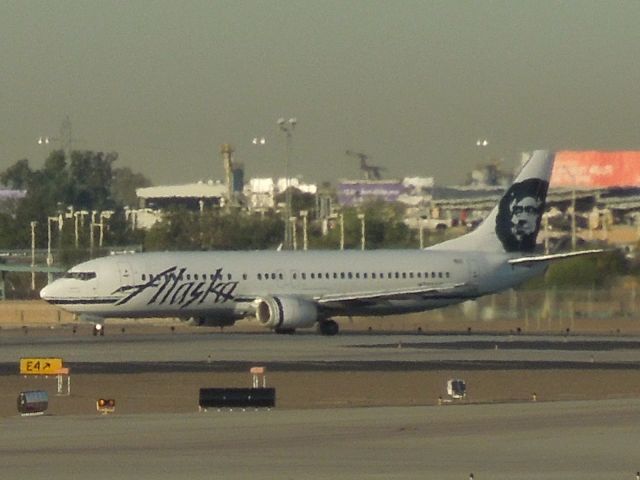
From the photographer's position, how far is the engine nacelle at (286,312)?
2867 inches

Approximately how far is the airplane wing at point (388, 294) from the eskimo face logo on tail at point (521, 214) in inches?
185

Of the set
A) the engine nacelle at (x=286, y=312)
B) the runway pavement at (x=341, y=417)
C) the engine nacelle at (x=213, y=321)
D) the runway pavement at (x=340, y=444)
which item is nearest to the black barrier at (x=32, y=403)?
the runway pavement at (x=341, y=417)

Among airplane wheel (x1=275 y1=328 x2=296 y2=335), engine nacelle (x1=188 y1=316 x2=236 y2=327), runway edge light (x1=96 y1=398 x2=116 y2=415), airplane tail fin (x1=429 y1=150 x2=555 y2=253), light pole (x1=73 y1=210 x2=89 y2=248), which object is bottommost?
runway edge light (x1=96 y1=398 x2=116 y2=415)

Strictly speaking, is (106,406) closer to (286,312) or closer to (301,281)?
(286,312)

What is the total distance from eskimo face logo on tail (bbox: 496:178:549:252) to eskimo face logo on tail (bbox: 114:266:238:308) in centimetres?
1338

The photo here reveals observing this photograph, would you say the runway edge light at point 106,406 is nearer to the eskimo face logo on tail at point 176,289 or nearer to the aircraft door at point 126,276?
the eskimo face logo on tail at point 176,289

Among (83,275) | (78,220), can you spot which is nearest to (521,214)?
(83,275)

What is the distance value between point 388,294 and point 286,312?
454 cm

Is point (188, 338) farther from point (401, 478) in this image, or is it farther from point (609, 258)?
point (401, 478)

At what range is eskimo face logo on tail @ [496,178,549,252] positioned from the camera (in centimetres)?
7912

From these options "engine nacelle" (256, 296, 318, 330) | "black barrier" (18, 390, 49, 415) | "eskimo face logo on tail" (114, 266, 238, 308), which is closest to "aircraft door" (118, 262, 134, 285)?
"eskimo face logo on tail" (114, 266, 238, 308)

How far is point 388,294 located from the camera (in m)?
74.6

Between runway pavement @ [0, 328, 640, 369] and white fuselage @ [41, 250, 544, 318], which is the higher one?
white fuselage @ [41, 250, 544, 318]

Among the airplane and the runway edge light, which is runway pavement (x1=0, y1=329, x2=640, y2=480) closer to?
the runway edge light
